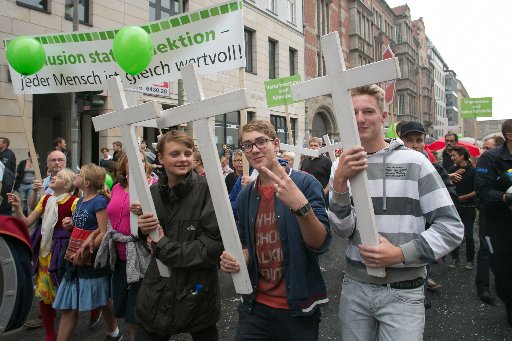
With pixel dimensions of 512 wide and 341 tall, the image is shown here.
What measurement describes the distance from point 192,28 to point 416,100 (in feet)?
169

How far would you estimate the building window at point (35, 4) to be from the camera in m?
10.5

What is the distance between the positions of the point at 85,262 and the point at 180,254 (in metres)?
1.58

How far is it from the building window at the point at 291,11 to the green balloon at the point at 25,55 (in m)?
19.1

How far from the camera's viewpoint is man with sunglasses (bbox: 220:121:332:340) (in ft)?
6.94

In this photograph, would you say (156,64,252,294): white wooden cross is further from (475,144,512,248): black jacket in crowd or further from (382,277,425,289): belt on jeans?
(475,144,512,248): black jacket in crowd

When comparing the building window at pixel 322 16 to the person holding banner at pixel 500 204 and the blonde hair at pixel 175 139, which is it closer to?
the person holding banner at pixel 500 204

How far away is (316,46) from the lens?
2570 centimetres

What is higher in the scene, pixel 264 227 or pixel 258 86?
pixel 258 86

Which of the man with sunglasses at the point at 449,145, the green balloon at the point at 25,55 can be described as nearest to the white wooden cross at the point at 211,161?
the green balloon at the point at 25,55

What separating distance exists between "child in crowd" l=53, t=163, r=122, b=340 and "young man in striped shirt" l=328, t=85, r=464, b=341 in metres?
2.30

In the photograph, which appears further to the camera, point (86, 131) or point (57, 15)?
point (86, 131)

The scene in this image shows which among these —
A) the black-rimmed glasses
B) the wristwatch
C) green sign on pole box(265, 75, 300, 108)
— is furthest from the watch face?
green sign on pole box(265, 75, 300, 108)

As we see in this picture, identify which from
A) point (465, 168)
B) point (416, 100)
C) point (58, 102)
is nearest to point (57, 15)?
point (58, 102)

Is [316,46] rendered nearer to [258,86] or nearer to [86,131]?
[258,86]
